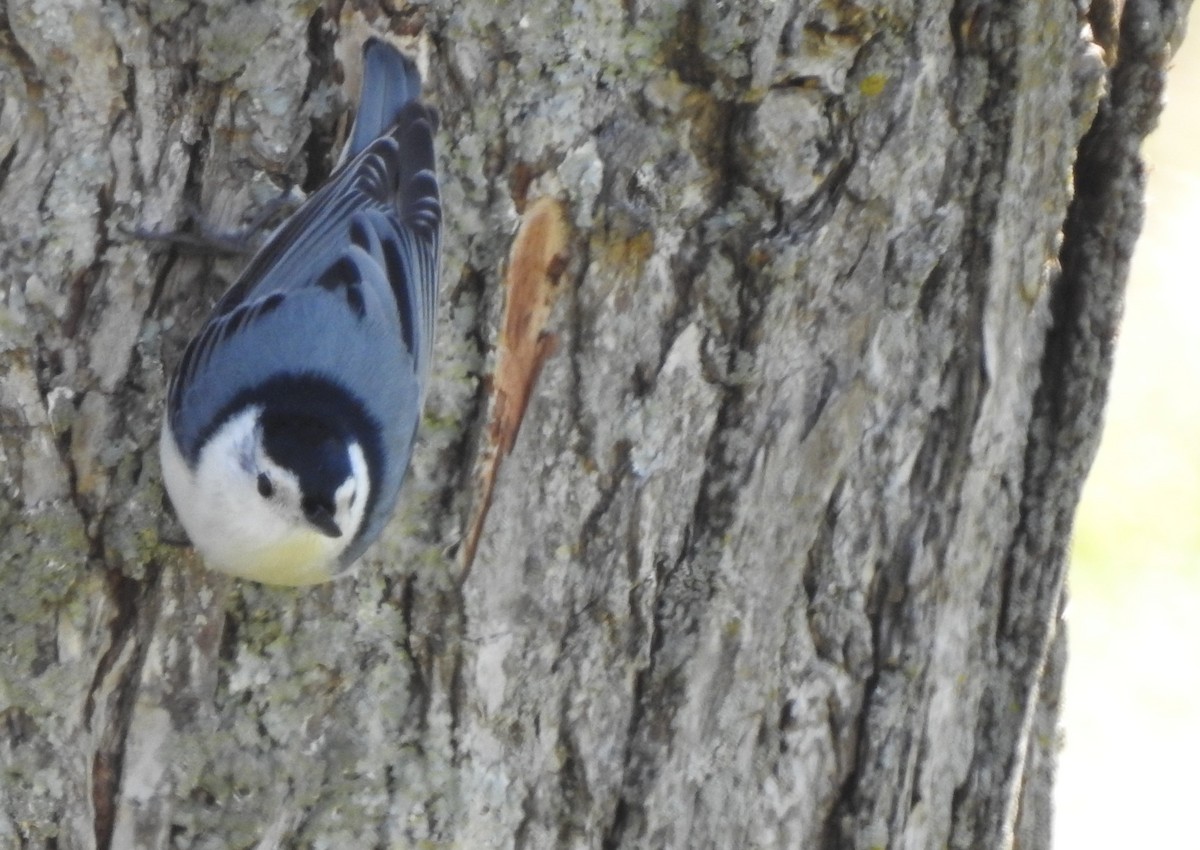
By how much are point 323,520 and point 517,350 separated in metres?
0.32

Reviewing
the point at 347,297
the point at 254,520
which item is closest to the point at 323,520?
the point at 254,520

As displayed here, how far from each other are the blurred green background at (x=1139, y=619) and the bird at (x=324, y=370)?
6.36ft

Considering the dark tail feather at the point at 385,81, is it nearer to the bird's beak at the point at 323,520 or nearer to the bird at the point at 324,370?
the bird at the point at 324,370

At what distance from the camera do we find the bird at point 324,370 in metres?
1.89

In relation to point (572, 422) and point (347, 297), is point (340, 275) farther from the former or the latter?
point (572, 422)

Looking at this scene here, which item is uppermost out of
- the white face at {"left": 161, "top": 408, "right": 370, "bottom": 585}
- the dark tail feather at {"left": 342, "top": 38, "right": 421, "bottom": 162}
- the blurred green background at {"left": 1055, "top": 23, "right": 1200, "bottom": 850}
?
the blurred green background at {"left": 1055, "top": 23, "right": 1200, "bottom": 850}

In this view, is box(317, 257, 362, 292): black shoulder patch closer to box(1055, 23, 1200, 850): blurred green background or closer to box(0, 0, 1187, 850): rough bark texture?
box(0, 0, 1187, 850): rough bark texture

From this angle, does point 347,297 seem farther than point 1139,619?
No

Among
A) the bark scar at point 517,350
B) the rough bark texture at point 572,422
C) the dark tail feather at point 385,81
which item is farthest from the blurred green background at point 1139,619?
the dark tail feather at point 385,81

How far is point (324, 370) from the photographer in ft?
6.83

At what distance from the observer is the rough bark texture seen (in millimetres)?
1893

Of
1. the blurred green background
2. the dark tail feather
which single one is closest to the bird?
the dark tail feather

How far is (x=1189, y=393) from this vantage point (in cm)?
403

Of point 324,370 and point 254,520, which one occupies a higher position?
point 324,370
